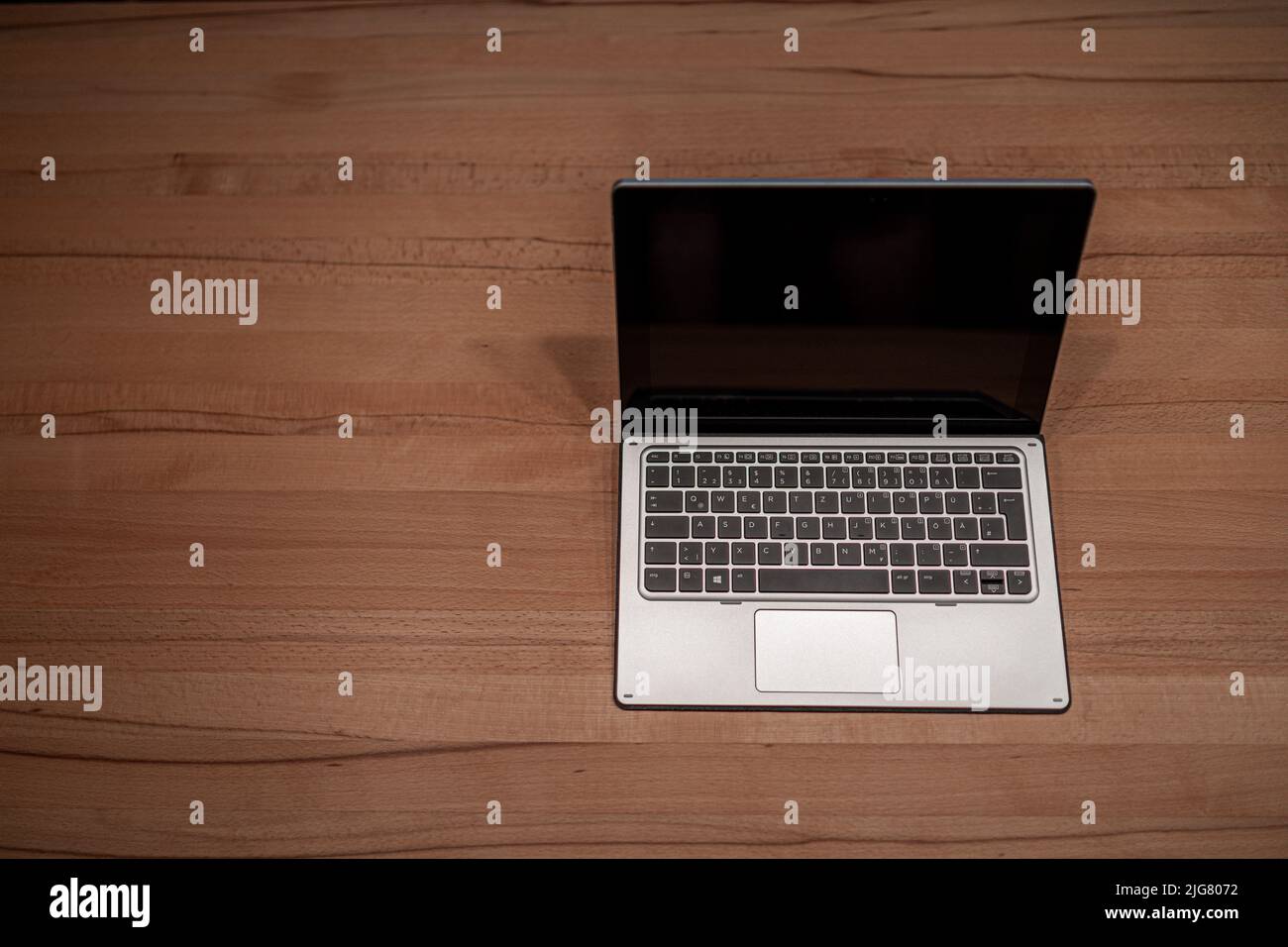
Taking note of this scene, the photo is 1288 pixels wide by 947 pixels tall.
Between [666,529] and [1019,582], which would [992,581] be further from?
[666,529]

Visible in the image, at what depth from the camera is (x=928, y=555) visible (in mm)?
803

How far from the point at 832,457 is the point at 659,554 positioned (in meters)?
0.18

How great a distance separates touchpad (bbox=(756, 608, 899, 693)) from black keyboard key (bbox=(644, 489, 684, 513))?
0.11 metres

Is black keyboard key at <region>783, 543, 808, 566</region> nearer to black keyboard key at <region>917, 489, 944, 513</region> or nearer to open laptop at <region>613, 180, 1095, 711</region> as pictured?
open laptop at <region>613, 180, 1095, 711</region>

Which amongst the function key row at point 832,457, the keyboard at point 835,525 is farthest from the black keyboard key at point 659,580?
the function key row at point 832,457

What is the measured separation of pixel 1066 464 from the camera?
857 mm

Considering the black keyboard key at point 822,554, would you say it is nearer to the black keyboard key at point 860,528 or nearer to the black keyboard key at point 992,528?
the black keyboard key at point 860,528

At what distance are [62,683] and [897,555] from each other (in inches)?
27.7

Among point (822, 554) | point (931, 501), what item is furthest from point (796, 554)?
point (931, 501)

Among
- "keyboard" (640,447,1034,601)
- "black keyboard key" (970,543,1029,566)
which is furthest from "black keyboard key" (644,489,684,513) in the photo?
"black keyboard key" (970,543,1029,566)

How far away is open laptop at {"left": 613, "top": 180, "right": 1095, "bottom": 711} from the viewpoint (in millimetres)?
719

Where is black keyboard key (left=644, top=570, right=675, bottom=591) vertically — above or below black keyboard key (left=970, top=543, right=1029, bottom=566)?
below
